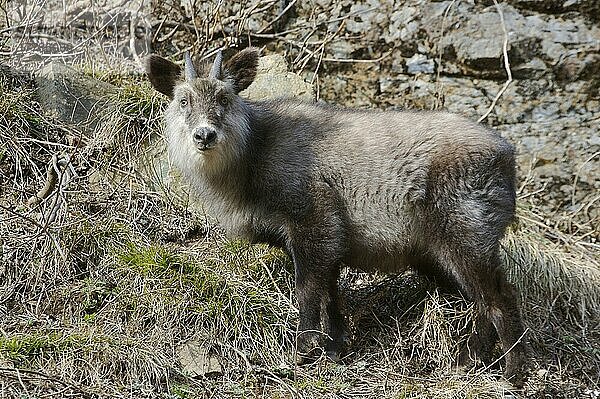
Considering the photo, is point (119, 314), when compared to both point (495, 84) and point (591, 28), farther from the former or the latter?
point (591, 28)

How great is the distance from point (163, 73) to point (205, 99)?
0.39 m

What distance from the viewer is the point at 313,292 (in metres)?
4.79

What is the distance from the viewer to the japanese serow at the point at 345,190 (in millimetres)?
4715

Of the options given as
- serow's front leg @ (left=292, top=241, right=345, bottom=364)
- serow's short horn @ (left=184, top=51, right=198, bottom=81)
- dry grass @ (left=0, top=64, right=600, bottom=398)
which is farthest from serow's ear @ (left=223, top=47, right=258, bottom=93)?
dry grass @ (left=0, top=64, right=600, bottom=398)

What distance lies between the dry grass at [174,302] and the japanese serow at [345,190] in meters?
0.30

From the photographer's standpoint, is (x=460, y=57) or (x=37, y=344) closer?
(x=37, y=344)

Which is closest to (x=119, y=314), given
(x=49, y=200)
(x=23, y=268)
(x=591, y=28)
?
(x=23, y=268)

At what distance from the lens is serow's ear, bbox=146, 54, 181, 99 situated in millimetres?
4914

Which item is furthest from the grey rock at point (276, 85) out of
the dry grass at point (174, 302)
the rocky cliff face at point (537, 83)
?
the rocky cliff face at point (537, 83)

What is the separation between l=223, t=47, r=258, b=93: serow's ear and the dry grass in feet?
3.88

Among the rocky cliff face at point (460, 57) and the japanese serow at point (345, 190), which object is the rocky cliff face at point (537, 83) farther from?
Result: the japanese serow at point (345, 190)

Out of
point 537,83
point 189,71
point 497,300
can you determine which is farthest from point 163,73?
point 537,83

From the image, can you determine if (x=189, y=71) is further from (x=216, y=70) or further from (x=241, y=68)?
(x=241, y=68)

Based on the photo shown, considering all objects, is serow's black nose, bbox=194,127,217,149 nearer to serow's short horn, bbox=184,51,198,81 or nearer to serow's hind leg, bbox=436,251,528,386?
serow's short horn, bbox=184,51,198,81
